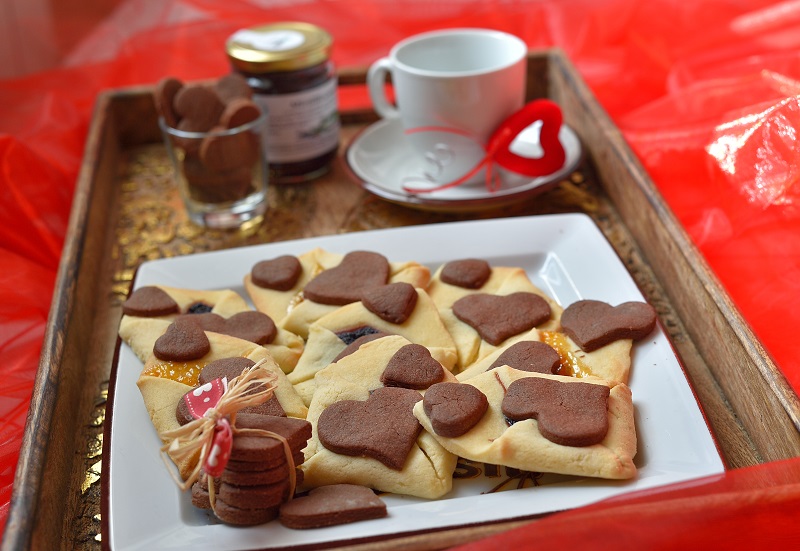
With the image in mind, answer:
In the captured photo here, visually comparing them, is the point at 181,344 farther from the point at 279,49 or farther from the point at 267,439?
the point at 279,49

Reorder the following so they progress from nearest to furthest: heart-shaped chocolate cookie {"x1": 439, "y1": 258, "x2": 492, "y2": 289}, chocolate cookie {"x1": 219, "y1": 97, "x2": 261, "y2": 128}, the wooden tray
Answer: the wooden tray, heart-shaped chocolate cookie {"x1": 439, "y1": 258, "x2": 492, "y2": 289}, chocolate cookie {"x1": 219, "y1": 97, "x2": 261, "y2": 128}

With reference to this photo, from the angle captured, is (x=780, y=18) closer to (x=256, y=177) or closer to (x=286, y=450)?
(x=256, y=177)

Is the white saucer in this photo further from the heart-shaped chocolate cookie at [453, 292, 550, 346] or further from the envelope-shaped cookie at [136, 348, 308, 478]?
the envelope-shaped cookie at [136, 348, 308, 478]

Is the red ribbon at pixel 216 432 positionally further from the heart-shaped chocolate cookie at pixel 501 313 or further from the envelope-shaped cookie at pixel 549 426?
the heart-shaped chocolate cookie at pixel 501 313

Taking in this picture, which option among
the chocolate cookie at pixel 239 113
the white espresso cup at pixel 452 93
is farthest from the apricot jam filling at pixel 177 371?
the white espresso cup at pixel 452 93

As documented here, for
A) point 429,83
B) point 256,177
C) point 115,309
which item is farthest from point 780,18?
point 115,309

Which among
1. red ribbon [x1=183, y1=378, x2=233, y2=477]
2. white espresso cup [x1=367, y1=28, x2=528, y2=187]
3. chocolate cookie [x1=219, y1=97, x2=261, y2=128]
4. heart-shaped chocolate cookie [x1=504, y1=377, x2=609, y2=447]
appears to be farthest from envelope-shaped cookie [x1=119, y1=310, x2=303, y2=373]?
white espresso cup [x1=367, y1=28, x2=528, y2=187]

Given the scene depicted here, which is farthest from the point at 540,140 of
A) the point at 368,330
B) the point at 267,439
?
the point at 267,439
